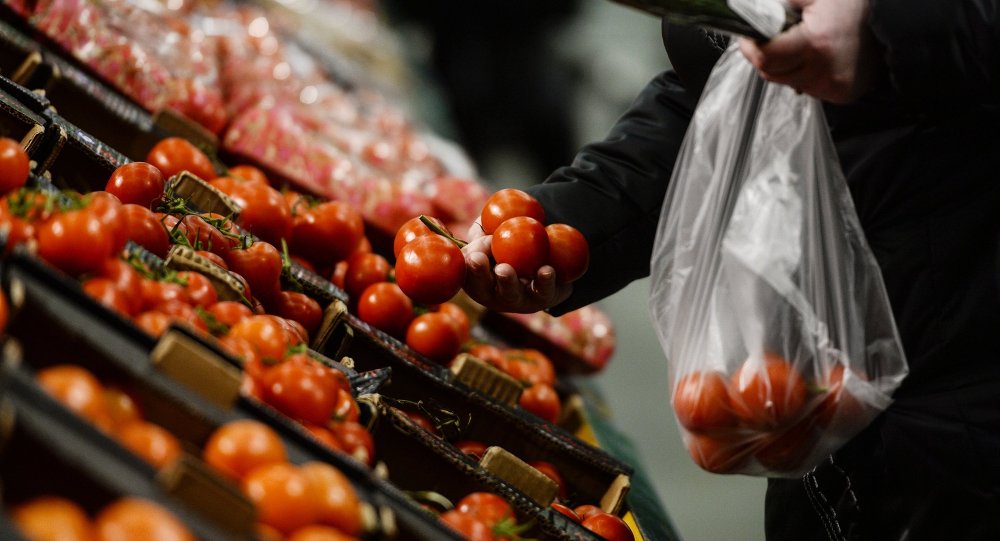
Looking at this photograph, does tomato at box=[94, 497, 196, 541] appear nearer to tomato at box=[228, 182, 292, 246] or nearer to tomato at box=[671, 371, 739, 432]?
tomato at box=[671, 371, 739, 432]

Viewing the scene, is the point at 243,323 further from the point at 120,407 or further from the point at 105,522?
the point at 105,522

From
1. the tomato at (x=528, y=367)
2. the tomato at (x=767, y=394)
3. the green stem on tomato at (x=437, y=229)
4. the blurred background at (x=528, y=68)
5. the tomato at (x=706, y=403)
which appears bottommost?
the tomato at (x=528, y=367)

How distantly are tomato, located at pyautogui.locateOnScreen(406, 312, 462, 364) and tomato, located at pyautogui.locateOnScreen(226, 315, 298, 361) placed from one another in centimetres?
83

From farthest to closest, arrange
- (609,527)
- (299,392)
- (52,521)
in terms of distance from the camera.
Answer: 1. (609,527)
2. (299,392)
3. (52,521)

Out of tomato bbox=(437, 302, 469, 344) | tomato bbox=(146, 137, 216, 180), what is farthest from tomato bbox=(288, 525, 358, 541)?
tomato bbox=(146, 137, 216, 180)

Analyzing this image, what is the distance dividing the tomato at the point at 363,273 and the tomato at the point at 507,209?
2.11 ft

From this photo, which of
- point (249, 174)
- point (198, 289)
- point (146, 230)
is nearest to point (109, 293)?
point (198, 289)

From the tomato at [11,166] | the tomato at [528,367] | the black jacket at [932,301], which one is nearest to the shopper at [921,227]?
→ the black jacket at [932,301]

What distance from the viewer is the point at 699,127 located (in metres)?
1.76

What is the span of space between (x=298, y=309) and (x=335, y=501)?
95 cm

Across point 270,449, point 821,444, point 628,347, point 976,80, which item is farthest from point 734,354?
point 628,347

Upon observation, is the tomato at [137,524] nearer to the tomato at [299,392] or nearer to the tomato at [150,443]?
the tomato at [150,443]

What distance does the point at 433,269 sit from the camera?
175 cm

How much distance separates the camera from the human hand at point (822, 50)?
1308mm
